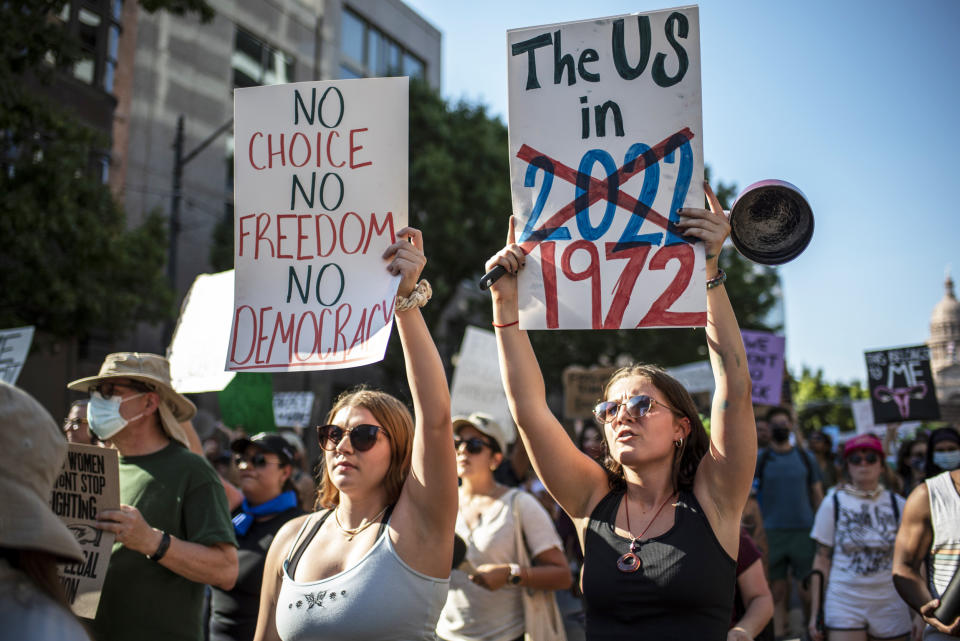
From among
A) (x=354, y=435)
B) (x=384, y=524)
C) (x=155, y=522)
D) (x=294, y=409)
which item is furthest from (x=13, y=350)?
(x=294, y=409)

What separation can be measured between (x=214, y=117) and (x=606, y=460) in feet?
72.0

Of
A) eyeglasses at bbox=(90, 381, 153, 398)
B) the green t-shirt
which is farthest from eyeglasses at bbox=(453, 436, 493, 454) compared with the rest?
eyeglasses at bbox=(90, 381, 153, 398)

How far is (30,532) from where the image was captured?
4.67ft

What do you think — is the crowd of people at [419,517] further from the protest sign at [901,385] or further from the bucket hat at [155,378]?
the protest sign at [901,385]

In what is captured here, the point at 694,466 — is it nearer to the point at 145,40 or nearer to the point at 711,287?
the point at 711,287

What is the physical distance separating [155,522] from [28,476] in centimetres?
215

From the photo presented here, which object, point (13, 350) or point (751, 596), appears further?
point (13, 350)

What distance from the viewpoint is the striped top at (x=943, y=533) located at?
13.2ft

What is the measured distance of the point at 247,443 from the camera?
17.0 ft

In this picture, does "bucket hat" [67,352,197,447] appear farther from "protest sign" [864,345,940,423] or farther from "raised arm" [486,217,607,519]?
"protest sign" [864,345,940,423]

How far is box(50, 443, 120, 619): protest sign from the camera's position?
10.3 feet

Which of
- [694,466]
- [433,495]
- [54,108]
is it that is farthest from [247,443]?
[54,108]

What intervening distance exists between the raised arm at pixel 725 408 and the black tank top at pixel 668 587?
85mm

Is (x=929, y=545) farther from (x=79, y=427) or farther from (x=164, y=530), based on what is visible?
(x=79, y=427)
